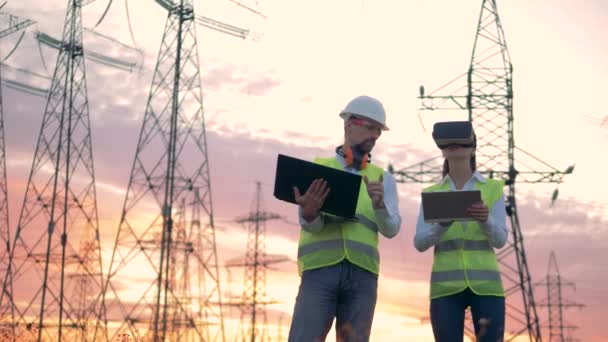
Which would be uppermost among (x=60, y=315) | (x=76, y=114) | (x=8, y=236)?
(x=76, y=114)

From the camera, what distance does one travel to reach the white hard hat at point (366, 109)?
295 inches

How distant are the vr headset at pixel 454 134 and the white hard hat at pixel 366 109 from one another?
1.97 ft

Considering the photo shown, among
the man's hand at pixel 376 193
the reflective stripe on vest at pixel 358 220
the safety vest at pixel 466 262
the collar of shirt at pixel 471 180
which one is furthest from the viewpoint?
the collar of shirt at pixel 471 180

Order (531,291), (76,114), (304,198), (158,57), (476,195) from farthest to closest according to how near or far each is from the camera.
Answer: (76,114) < (158,57) < (531,291) < (476,195) < (304,198)

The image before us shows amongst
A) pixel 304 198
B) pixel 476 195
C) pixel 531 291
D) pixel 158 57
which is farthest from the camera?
pixel 158 57

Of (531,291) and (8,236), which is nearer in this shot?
(531,291)

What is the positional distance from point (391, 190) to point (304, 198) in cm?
90

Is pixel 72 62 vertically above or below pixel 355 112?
above

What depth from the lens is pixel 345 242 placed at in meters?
7.29

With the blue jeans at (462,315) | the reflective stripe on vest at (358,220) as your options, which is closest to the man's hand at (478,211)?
the blue jeans at (462,315)

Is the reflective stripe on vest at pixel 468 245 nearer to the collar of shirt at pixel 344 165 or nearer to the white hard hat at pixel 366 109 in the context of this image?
the collar of shirt at pixel 344 165

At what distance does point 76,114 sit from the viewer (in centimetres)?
3788

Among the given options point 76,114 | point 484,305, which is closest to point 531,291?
point 76,114

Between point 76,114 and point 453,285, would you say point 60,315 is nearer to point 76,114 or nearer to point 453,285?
point 76,114
